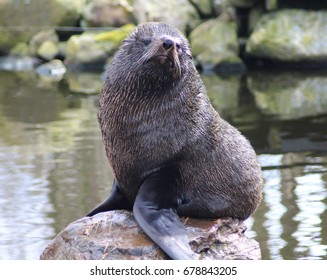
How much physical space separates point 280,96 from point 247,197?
36.1 ft

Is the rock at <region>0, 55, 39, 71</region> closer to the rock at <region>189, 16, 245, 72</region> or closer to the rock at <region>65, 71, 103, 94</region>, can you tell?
the rock at <region>65, 71, 103, 94</region>

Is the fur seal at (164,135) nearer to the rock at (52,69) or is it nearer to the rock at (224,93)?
the rock at (224,93)

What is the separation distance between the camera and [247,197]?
19.9ft

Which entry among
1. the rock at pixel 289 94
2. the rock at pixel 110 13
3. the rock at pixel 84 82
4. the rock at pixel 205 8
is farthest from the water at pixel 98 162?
the rock at pixel 205 8

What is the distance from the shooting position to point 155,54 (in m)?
5.50

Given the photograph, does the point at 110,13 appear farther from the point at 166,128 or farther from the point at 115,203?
the point at 166,128

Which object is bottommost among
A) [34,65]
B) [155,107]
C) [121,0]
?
[34,65]

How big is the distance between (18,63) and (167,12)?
4.53 m

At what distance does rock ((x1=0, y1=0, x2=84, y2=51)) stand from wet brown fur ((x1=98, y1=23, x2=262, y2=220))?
1950 cm

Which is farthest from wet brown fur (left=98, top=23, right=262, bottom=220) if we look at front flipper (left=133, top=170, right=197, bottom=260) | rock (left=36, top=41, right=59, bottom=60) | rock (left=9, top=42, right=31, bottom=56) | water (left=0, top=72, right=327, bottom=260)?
rock (left=9, top=42, right=31, bottom=56)

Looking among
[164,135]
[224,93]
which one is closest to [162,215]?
[164,135]

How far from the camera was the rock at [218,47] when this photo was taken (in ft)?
71.1
